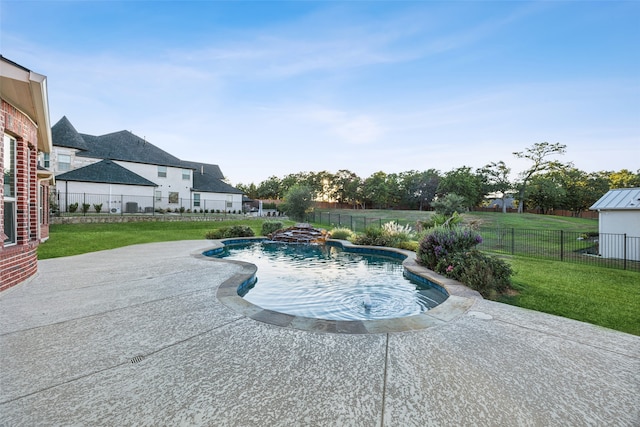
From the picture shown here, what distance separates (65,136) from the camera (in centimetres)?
2088

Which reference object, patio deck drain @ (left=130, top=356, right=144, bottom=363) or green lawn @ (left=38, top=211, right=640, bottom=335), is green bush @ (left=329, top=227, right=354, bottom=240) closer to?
green lawn @ (left=38, top=211, right=640, bottom=335)

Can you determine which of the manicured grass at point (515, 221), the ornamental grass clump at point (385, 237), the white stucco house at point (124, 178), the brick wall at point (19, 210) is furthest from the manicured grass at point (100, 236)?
the manicured grass at point (515, 221)

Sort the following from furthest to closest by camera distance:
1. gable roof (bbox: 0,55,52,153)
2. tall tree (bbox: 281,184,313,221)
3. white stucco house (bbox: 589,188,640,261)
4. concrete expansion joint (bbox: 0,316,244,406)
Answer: tall tree (bbox: 281,184,313,221)
white stucco house (bbox: 589,188,640,261)
gable roof (bbox: 0,55,52,153)
concrete expansion joint (bbox: 0,316,244,406)

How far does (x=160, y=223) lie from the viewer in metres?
18.7

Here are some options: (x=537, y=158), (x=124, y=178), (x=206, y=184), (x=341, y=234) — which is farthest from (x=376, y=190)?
(x=124, y=178)

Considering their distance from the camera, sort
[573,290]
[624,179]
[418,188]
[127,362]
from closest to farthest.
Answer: [127,362] < [573,290] < [624,179] < [418,188]

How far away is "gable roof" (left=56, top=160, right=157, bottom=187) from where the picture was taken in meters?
19.5

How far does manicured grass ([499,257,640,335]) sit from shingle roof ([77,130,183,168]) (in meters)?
28.4

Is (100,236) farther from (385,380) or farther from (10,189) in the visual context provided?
(385,380)

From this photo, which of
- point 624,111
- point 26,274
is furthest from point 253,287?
point 624,111

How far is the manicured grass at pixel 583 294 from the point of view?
13.4 feet

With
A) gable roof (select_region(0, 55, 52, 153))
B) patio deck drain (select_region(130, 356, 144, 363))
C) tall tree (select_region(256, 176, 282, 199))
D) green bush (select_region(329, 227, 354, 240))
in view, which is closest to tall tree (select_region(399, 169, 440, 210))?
tall tree (select_region(256, 176, 282, 199))

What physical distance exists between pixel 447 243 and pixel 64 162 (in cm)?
2657

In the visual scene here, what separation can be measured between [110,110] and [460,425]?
17.2m
